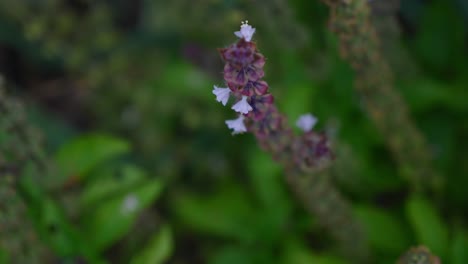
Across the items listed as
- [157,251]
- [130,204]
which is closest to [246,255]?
[157,251]

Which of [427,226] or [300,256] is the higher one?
[427,226]

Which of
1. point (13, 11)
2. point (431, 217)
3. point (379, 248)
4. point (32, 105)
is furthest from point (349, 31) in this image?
point (32, 105)

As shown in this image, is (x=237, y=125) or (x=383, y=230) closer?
(x=237, y=125)

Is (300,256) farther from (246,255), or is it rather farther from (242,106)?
(242,106)

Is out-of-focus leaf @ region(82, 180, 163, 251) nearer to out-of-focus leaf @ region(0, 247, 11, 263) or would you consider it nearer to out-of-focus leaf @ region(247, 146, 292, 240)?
out-of-focus leaf @ region(0, 247, 11, 263)

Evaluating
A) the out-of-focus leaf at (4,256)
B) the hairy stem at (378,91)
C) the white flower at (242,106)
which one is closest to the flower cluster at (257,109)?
the white flower at (242,106)

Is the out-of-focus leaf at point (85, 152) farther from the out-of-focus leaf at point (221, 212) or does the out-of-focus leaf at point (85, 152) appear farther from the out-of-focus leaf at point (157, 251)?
the out-of-focus leaf at point (221, 212)

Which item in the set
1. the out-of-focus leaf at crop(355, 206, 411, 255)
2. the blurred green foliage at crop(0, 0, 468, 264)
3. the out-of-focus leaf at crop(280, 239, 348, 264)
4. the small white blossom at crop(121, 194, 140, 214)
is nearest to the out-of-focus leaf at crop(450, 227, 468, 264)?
the blurred green foliage at crop(0, 0, 468, 264)

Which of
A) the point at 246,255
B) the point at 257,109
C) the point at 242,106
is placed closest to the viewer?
the point at 242,106
